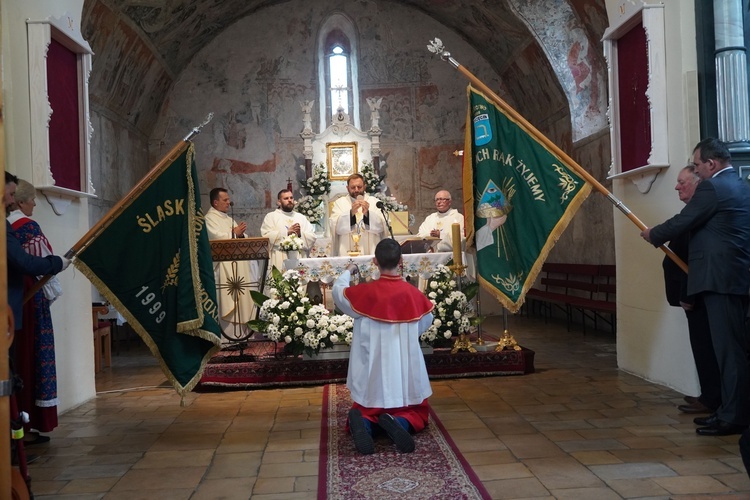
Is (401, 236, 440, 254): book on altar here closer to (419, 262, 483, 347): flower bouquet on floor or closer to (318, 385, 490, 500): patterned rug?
(419, 262, 483, 347): flower bouquet on floor

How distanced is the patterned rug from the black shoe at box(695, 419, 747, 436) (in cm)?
176

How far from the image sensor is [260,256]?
7711 millimetres

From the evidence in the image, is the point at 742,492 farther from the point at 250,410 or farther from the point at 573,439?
the point at 250,410

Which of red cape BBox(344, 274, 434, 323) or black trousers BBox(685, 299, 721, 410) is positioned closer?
red cape BBox(344, 274, 434, 323)

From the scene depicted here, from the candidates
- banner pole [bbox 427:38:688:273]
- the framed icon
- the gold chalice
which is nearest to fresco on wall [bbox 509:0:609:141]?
the framed icon

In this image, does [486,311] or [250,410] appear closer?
[250,410]

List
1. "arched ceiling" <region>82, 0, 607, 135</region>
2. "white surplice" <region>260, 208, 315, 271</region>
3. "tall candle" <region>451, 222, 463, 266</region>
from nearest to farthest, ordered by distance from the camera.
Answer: "tall candle" <region>451, 222, 463, 266</region> → "white surplice" <region>260, 208, 315, 271</region> → "arched ceiling" <region>82, 0, 607, 135</region>

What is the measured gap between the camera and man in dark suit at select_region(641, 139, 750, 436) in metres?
4.77

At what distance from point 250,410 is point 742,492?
4.02m

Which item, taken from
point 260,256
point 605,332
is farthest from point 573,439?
point 605,332

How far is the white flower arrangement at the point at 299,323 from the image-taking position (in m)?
7.31

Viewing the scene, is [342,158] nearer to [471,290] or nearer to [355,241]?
[355,241]

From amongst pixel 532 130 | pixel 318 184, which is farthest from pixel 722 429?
pixel 318 184

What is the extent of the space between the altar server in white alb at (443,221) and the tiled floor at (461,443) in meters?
2.68
